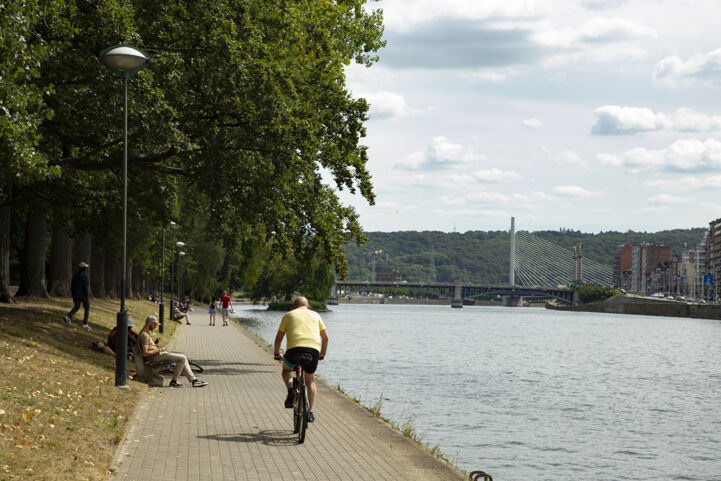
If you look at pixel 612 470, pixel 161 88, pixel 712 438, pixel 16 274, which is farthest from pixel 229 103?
pixel 16 274

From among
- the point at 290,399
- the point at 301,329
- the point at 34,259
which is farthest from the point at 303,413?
the point at 34,259

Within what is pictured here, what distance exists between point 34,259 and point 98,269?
12.6 meters

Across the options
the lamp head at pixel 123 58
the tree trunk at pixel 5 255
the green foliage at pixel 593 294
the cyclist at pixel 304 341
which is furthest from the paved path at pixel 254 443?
the green foliage at pixel 593 294

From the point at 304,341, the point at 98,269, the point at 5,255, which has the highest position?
the point at 5,255

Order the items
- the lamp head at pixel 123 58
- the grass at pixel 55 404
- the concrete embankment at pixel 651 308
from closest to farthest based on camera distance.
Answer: the grass at pixel 55 404, the lamp head at pixel 123 58, the concrete embankment at pixel 651 308

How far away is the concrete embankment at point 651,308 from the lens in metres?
120

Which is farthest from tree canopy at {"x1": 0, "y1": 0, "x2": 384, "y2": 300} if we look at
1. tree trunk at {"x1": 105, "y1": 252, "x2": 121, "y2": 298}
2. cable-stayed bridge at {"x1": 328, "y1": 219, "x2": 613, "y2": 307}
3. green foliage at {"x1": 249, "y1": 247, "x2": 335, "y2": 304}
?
cable-stayed bridge at {"x1": 328, "y1": 219, "x2": 613, "y2": 307}

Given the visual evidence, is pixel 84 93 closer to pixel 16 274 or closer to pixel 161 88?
pixel 161 88

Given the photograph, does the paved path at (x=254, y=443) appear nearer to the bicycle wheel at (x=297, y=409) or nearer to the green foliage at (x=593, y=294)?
the bicycle wheel at (x=297, y=409)

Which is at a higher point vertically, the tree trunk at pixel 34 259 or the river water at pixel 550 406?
the tree trunk at pixel 34 259

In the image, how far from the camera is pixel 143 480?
25.4ft

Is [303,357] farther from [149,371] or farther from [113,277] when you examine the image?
[113,277]

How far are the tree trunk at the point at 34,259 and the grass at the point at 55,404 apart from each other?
730 centimetres

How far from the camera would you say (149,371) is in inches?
606
